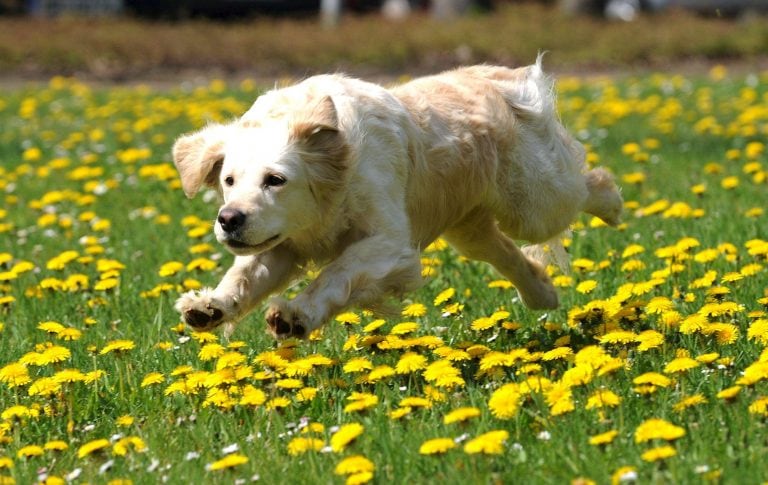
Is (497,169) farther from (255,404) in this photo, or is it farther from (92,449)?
(92,449)

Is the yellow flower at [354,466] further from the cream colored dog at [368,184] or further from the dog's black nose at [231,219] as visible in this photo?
the dog's black nose at [231,219]

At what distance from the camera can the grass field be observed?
3438mm

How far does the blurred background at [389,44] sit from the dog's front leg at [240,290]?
11.9 metres

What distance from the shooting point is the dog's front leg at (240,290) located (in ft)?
14.5

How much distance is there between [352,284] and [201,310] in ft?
1.76

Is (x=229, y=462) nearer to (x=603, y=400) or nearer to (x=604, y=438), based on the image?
(x=604, y=438)

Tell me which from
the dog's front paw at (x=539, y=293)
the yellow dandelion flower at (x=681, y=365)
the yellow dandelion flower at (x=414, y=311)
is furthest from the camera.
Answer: the dog's front paw at (x=539, y=293)

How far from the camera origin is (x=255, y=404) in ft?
13.1

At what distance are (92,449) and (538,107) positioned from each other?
283 cm

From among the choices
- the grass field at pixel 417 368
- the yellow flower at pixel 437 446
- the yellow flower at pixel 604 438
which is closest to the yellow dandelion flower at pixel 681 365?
the grass field at pixel 417 368

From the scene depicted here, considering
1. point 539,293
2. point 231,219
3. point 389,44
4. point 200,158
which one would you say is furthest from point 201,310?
point 389,44

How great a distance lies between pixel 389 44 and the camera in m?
18.5

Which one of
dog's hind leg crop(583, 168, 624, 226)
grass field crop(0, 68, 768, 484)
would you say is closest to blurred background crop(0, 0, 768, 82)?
grass field crop(0, 68, 768, 484)

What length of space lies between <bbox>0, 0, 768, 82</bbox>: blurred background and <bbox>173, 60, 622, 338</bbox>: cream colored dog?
10979mm
